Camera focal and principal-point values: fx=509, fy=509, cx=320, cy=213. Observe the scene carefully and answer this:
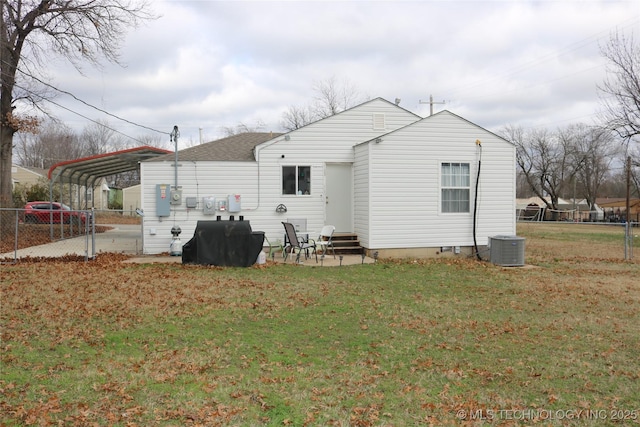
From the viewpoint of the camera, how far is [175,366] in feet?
16.0

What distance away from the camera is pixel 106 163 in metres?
17.1

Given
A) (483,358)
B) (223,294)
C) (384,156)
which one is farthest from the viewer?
(384,156)

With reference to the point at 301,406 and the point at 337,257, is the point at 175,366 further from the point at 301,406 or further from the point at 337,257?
the point at 337,257

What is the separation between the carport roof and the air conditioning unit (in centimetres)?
960

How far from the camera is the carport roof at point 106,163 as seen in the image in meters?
15.1

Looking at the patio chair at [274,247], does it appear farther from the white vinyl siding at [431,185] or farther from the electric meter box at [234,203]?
the white vinyl siding at [431,185]

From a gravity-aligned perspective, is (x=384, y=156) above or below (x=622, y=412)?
above

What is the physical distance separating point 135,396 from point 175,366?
0.77 m

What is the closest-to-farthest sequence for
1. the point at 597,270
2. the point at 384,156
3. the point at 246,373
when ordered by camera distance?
the point at 246,373, the point at 597,270, the point at 384,156

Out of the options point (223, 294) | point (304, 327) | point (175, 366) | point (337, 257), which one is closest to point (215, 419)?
point (175, 366)

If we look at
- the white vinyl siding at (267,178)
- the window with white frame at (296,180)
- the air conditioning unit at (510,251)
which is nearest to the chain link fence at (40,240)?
the white vinyl siding at (267,178)

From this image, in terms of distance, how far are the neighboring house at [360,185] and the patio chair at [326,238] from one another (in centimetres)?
55

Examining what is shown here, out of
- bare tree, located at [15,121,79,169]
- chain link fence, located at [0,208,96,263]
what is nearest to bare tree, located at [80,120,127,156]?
bare tree, located at [15,121,79,169]

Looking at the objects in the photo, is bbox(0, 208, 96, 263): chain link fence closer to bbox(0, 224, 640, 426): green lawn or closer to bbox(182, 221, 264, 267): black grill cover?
bbox(182, 221, 264, 267): black grill cover
